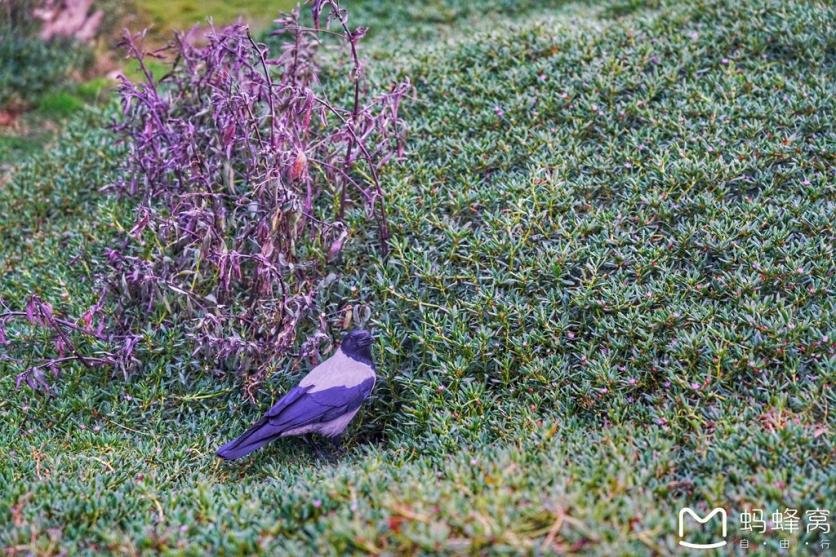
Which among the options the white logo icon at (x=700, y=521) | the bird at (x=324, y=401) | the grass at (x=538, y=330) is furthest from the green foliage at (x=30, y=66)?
the white logo icon at (x=700, y=521)

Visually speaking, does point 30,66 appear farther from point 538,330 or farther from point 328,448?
point 538,330

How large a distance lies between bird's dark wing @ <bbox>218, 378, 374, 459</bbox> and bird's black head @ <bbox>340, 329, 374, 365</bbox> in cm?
15

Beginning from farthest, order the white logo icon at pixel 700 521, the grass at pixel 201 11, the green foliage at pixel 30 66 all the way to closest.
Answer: the grass at pixel 201 11
the green foliage at pixel 30 66
the white logo icon at pixel 700 521

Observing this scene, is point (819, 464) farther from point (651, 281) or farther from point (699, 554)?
point (651, 281)

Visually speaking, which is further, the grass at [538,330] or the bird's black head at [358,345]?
the bird's black head at [358,345]

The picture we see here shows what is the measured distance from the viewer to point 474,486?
2.61m

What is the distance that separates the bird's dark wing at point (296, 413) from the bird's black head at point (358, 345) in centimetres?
15

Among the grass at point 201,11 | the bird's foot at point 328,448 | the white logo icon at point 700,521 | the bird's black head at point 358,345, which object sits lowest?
the bird's foot at point 328,448

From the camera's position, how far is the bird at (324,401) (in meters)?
3.11

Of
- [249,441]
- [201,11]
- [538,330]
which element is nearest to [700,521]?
[538,330]

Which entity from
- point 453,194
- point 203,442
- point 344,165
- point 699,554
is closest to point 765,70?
point 453,194

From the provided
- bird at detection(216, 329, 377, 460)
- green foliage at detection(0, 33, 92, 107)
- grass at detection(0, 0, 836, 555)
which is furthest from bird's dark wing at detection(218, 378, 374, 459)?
green foliage at detection(0, 33, 92, 107)

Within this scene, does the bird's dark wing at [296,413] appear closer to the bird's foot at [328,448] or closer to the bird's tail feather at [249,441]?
the bird's tail feather at [249,441]

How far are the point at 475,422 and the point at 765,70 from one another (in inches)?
113
